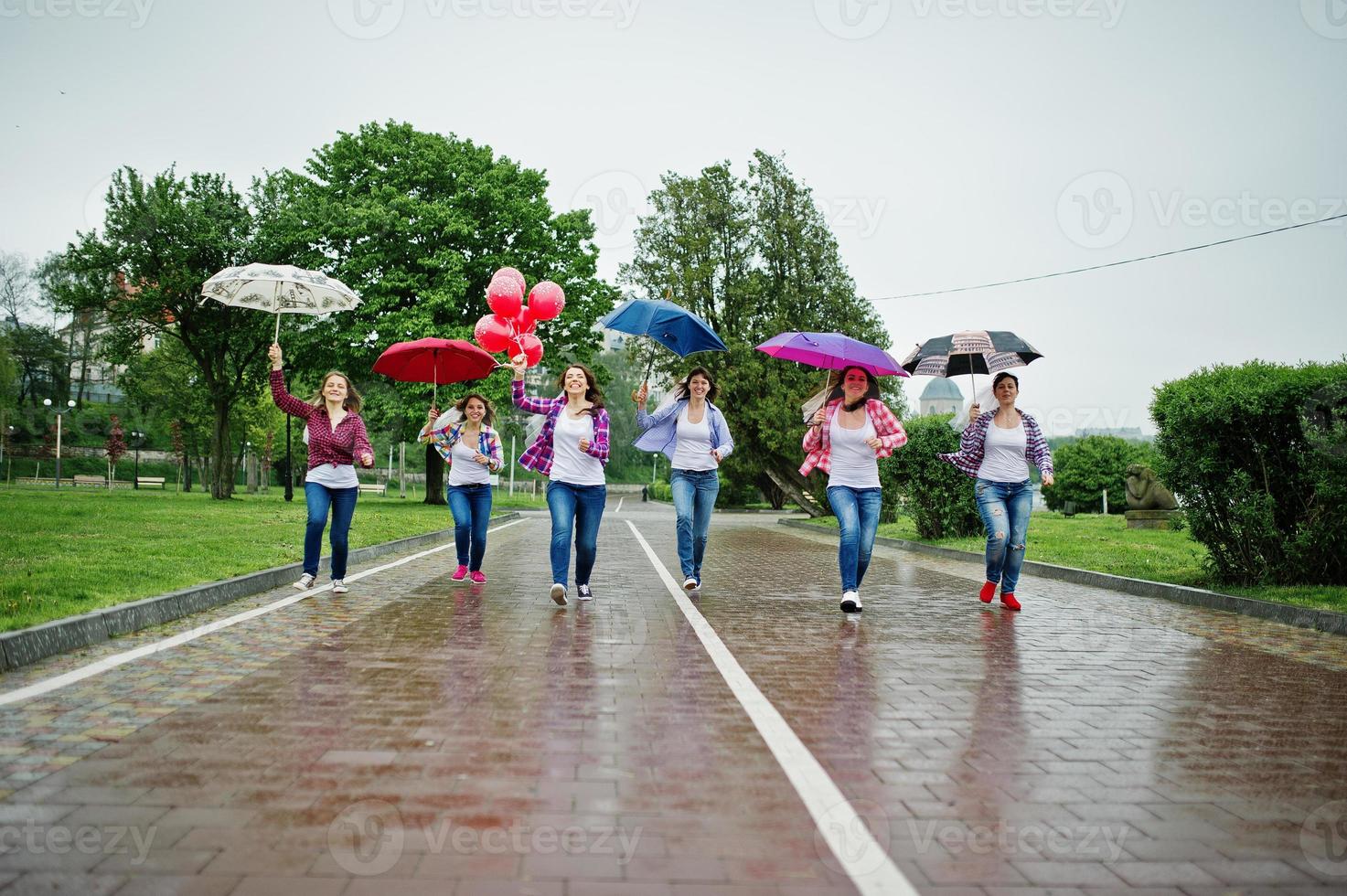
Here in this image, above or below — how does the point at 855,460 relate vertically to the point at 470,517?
above

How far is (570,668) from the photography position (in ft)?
19.4

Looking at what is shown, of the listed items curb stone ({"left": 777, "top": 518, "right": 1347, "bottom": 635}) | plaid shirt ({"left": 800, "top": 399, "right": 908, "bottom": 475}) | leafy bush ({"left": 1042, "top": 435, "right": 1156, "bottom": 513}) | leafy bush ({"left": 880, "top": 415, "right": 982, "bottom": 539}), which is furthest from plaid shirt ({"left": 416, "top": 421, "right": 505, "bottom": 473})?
leafy bush ({"left": 1042, "top": 435, "right": 1156, "bottom": 513})

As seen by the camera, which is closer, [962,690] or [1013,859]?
[1013,859]

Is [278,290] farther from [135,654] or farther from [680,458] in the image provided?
[135,654]

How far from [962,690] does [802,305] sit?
101 feet

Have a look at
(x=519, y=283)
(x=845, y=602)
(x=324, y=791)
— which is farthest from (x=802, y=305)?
(x=324, y=791)

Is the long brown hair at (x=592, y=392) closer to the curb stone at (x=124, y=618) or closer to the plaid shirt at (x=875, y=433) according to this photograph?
the plaid shirt at (x=875, y=433)

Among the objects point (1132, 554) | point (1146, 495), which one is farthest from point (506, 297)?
point (1146, 495)

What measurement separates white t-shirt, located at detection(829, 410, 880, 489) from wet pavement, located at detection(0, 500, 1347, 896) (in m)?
1.52

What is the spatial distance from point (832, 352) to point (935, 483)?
35.1ft

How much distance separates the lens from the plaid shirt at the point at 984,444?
9.20 meters

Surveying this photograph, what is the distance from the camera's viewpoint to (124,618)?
705 centimetres

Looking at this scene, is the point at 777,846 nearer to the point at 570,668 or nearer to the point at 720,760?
the point at 720,760

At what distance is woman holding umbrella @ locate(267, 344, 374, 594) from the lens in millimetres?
9133
